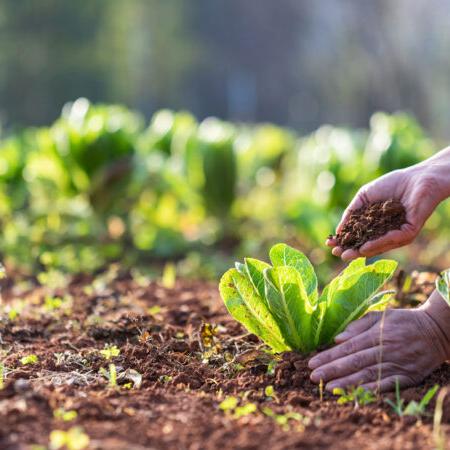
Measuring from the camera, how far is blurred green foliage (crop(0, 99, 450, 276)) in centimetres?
594

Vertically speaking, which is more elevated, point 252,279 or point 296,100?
point 296,100

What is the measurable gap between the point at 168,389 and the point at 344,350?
0.57 metres

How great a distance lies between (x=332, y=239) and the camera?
9.42 feet

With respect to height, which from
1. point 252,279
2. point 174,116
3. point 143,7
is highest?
point 143,7

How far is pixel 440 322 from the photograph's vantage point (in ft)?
8.76

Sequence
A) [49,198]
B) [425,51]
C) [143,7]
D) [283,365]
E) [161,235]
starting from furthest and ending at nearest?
[143,7] → [425,51] → [49,198] → [161,235] → [283,365]

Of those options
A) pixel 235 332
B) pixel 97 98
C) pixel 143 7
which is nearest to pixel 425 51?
pixel 97 98

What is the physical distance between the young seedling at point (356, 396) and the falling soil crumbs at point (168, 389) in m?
0.02

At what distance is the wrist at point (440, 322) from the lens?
2.67 metres

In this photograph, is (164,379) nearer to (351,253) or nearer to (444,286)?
(351,253)

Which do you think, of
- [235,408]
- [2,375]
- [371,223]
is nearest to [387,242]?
[371,223]

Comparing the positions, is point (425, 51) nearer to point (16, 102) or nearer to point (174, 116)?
point (16, 102)

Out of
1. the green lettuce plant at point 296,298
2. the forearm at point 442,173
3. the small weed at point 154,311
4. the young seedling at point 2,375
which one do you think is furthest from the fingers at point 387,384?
the small weed at point 154,311

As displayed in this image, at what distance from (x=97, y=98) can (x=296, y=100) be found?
16949 millimetres
